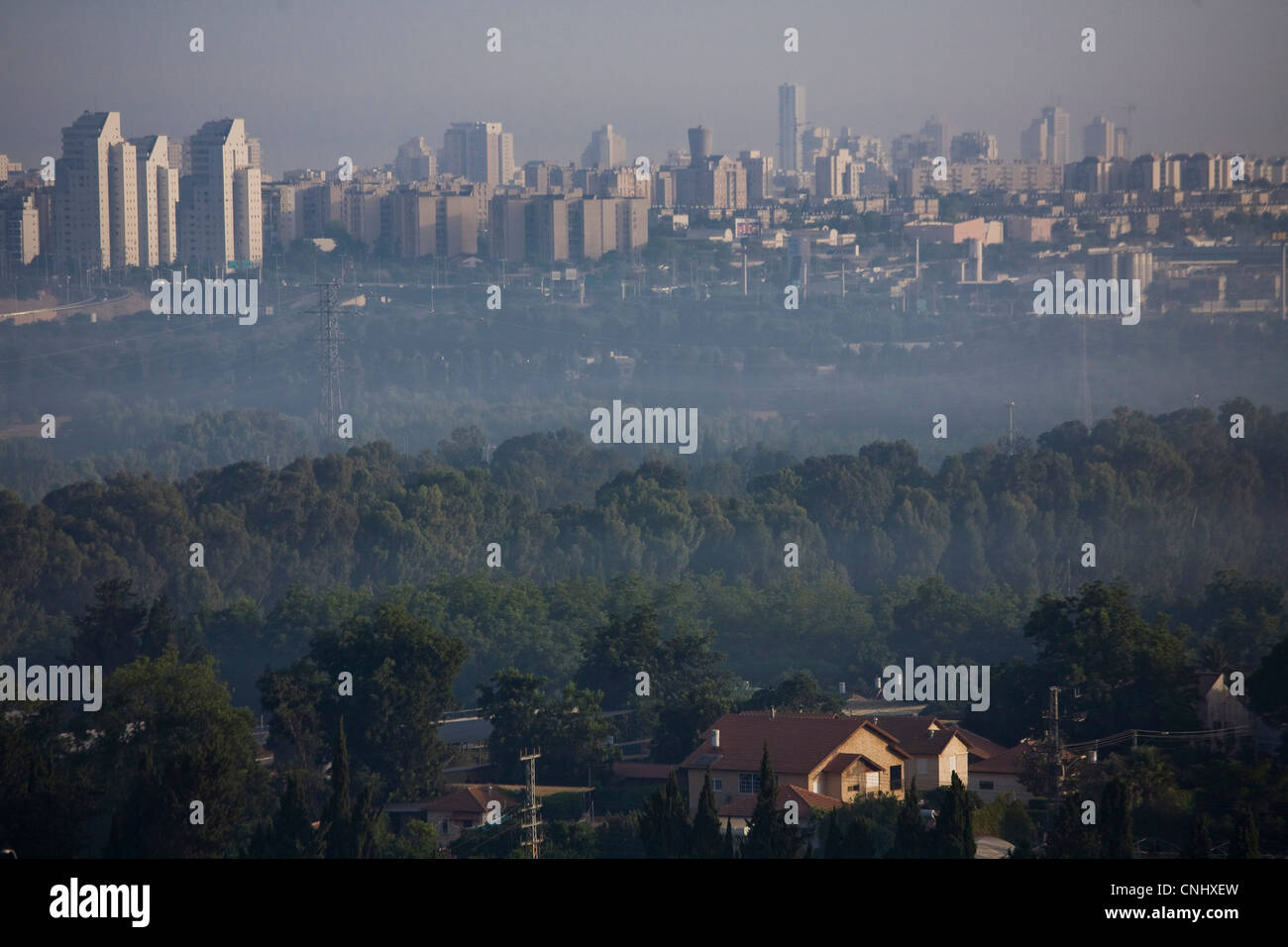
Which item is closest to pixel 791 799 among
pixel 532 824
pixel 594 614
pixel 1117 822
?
pixel 532 824

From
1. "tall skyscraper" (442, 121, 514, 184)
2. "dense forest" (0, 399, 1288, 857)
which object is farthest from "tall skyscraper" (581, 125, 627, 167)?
"dense forest" (0, 399, 1288, 857)

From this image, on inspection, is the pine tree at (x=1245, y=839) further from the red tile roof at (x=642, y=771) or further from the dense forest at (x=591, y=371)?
the dense forest at (x=591, y=371)

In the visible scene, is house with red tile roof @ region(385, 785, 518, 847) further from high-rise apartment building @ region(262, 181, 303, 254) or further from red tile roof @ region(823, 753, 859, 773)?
high-rise apartment building @ region(262, 181, 303, 254)

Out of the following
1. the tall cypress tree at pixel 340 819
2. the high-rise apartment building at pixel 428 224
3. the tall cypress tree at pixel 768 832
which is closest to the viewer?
the tall cypress tree at pixel 768 832

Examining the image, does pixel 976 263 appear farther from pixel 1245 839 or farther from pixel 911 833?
pixel 911 833

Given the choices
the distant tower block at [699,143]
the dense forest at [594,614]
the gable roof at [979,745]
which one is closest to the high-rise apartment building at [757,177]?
the distant tower block at [699,143]
